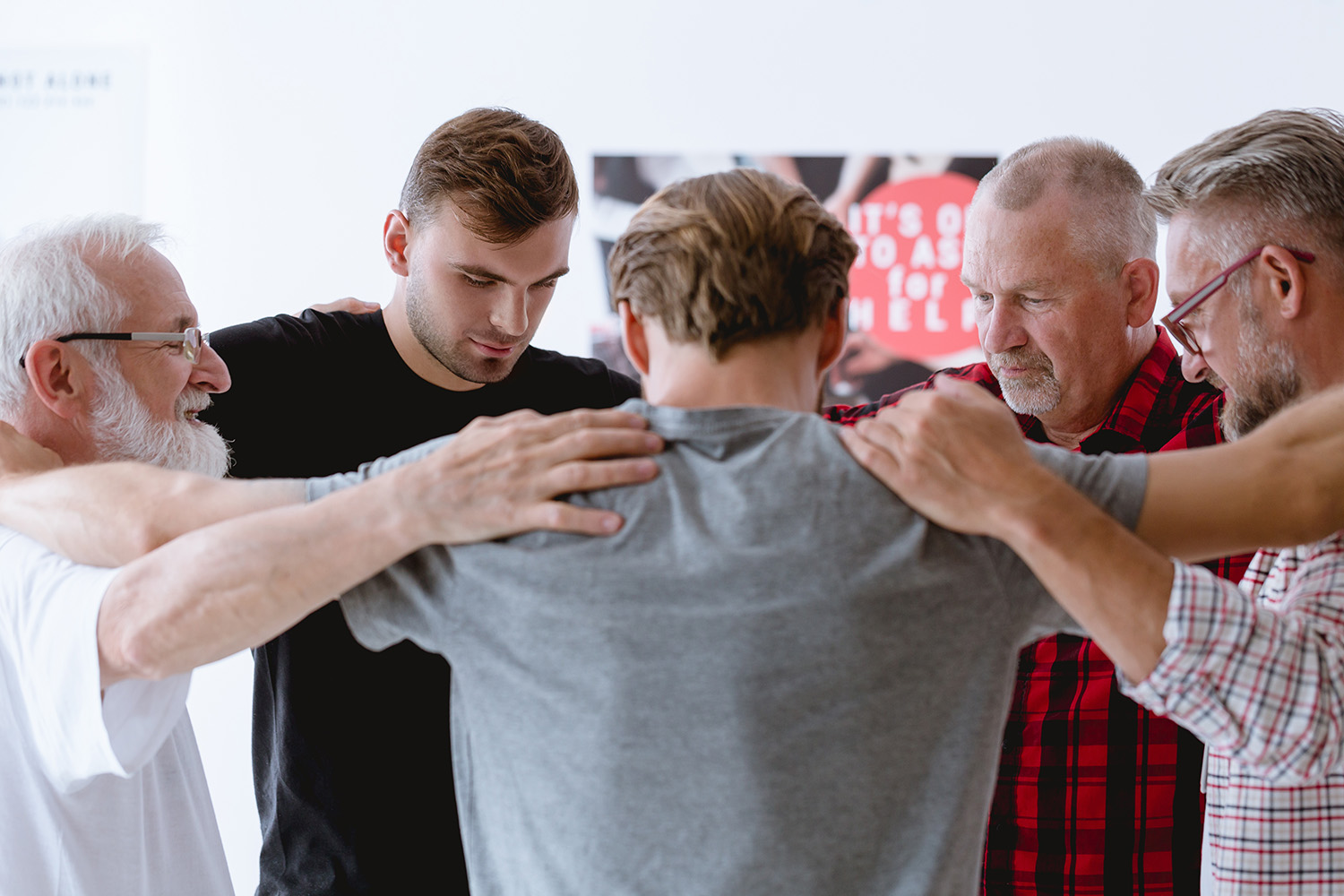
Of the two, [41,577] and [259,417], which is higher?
[259,417]

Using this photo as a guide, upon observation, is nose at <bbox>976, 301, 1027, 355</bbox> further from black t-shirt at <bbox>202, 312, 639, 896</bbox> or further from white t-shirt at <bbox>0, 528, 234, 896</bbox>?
white t-shirt at <bbox>0, 528, 234, 896</bbox>

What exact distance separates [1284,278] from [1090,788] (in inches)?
34.3

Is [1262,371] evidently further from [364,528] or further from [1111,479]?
[364,528]

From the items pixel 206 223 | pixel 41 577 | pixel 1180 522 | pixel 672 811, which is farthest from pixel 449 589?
pixel 206 223

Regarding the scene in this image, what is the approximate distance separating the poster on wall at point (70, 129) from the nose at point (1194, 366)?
332 cm

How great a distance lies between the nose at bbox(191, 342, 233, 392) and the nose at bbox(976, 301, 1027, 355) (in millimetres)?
1413

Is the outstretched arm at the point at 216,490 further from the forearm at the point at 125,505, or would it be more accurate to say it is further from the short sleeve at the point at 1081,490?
the short sleeve at the point at 1081,490

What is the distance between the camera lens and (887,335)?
3508 mm

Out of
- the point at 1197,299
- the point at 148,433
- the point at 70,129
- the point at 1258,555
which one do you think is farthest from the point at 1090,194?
the point at 70,129

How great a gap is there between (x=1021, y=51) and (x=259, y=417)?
2702 mm

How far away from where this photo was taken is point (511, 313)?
205cm

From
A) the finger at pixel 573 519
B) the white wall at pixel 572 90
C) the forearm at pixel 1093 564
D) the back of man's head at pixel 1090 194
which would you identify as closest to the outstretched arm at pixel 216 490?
the finger at pixel 573 519

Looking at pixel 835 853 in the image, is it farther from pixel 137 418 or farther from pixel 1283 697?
pixel 137 418

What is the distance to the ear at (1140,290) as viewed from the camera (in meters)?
2.05
